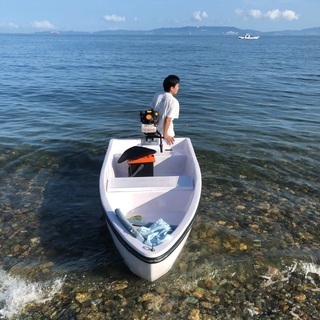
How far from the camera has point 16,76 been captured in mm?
30406

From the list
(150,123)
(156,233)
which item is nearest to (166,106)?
(150,123)

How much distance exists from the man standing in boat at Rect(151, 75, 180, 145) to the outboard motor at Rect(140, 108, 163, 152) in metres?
0.15

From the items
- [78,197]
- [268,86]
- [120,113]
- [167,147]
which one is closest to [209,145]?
[167,147]

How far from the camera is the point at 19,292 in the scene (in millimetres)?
5469

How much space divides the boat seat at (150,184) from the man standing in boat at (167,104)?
1.71 metres

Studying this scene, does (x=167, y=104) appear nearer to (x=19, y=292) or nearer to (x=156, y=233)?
(x=156, y=233)

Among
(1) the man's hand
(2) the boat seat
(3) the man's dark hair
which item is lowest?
(2) the boat seat

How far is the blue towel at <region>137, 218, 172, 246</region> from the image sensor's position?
517 cm

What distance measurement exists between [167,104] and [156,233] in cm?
339

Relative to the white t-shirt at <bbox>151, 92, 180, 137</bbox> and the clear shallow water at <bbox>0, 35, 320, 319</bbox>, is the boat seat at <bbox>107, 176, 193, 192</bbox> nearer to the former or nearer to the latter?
the clear shallow water at <bbox>0, 35, 320, 319</bbox>

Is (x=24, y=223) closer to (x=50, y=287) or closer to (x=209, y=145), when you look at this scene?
(x=50, y=287)

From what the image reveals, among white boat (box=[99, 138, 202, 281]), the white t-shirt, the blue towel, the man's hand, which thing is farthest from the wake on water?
the white t-shirt

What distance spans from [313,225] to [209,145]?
5.53 metres

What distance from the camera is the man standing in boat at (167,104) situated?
777 cm
